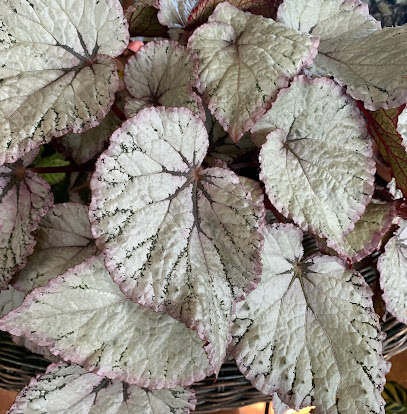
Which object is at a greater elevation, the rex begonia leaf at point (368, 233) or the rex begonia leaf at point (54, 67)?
the rex begonia leaf at point (54, 67)

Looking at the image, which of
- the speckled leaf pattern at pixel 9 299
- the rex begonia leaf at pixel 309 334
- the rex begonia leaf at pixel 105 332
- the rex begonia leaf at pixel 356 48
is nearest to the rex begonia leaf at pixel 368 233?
the rex begonia leaf at pixel 309 334

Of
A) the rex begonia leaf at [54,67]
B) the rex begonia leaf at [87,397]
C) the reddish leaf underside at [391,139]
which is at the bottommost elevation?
the rex begonia leaf at [87,397]

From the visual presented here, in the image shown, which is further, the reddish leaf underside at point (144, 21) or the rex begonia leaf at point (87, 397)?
the reddish leaf underside at point (144, 21)

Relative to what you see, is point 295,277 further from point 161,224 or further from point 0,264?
point 0,264

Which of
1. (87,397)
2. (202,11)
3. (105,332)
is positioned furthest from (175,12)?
(87,397)

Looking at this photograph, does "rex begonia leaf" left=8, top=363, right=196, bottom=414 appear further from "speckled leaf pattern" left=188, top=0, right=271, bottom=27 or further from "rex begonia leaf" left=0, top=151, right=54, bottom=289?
"speckled leaf pattern" left=188, top=0, right=271, bottom=27

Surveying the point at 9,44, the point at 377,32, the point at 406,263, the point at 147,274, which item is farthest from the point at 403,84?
the point at 9,44

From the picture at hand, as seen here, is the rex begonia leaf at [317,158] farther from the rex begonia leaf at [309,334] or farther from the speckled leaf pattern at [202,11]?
the speckled leaf pattern at [202,11]

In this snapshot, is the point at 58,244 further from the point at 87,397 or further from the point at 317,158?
the point at 317,158
